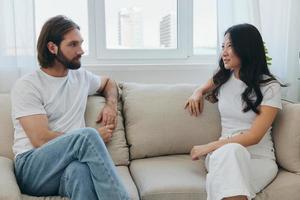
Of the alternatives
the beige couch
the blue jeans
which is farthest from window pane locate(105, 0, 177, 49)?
the blue jeans

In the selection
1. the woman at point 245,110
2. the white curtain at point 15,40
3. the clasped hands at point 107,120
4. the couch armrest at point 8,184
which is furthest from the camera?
the white curtain at point 15,40

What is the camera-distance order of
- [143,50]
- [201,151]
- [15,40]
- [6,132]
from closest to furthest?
1. [201,151]
2. [6,132]
3. [15,40]
4. [143,50]

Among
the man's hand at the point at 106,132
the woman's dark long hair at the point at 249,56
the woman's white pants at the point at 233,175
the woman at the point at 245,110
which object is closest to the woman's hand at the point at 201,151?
the woman at the point at 245,110

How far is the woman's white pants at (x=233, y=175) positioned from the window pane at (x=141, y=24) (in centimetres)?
134

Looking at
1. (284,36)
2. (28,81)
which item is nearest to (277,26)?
(284,36)

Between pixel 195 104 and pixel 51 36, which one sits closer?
pixel 51 36

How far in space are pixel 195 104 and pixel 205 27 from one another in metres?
0.93

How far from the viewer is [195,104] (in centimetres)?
220

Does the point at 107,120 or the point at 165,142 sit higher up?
the point at 107,120

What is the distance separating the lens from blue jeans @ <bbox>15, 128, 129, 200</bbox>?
63.5 inches

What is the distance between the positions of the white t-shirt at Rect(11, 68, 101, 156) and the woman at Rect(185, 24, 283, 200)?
0.65 meters

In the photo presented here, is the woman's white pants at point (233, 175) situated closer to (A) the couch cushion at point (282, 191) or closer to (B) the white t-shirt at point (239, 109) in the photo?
(A) the couch cushion at point (282, 191)

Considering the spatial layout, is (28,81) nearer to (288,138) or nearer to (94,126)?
(94,126)

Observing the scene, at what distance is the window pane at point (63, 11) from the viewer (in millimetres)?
2600
